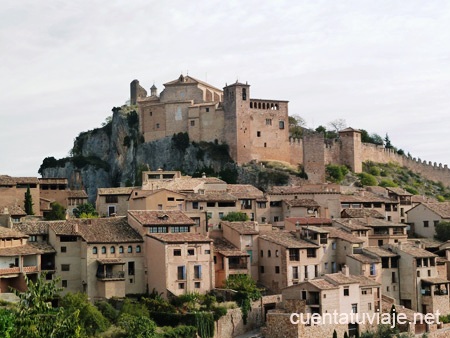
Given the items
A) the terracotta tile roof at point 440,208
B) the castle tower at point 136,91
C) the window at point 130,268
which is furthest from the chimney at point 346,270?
the castle tower at point 136,91

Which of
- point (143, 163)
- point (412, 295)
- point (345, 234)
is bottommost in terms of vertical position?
point (412, 295)

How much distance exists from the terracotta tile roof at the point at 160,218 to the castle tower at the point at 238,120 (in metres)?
31.5

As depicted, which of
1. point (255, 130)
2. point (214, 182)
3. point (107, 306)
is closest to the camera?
point (107, 306)

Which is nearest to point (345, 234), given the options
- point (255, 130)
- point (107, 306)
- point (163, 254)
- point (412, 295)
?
point (412, 295)

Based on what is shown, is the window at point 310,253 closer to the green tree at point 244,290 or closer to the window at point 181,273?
the green tree at point 244,290

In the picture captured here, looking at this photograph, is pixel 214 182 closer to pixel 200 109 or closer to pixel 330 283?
pixel 200 109

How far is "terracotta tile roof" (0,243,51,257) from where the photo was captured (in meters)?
57.4

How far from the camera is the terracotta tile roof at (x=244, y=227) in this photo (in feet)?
213

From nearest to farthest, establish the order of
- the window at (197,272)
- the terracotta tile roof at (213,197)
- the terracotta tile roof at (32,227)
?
the window at (197,272) < the terracotta tile roof at (32,227) < the terracotta tile roof at (213,197)

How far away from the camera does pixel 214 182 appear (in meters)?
81.5

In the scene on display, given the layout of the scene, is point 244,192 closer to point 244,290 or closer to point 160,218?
point 160,218

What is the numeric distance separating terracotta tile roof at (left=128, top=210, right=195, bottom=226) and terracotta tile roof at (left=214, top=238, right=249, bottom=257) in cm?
255

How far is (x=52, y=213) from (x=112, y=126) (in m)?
40.5

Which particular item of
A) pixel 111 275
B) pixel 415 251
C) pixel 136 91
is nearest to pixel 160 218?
pixel 111 275
